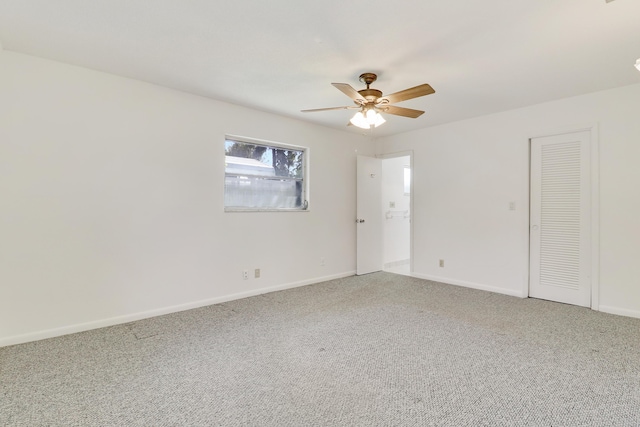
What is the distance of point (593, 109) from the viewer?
11.5 feet

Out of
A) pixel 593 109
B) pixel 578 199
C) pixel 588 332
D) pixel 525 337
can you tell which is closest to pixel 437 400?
pixel 525 337

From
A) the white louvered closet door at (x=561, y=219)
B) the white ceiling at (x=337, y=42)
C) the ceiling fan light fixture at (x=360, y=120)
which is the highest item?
the white ceiling at (x=337, y=42)

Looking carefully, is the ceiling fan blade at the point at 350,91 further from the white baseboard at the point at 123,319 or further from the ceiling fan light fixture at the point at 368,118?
the white baseboard at the point at 123,319

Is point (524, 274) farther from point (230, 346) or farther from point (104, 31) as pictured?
point (104, 31)

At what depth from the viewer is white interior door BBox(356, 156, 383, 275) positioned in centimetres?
526

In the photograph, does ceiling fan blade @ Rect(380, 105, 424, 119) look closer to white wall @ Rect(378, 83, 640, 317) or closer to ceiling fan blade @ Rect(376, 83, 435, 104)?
ceiling fan blade @ Rect(376, 83, 435, 104)

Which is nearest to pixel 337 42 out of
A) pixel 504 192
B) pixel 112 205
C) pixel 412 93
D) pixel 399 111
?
pixel 412 93

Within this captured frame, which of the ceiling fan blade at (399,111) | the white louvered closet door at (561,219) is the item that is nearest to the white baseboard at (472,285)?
the white louvered closet door at (561,219)

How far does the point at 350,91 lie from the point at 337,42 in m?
0.37

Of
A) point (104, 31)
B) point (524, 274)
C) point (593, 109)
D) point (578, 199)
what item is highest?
point (104, 31)

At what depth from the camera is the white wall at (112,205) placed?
2.63 m

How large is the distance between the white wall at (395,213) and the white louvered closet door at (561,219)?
229 centimetres

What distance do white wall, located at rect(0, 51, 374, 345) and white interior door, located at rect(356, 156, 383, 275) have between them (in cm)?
155

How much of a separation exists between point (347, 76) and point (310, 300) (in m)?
2.54
